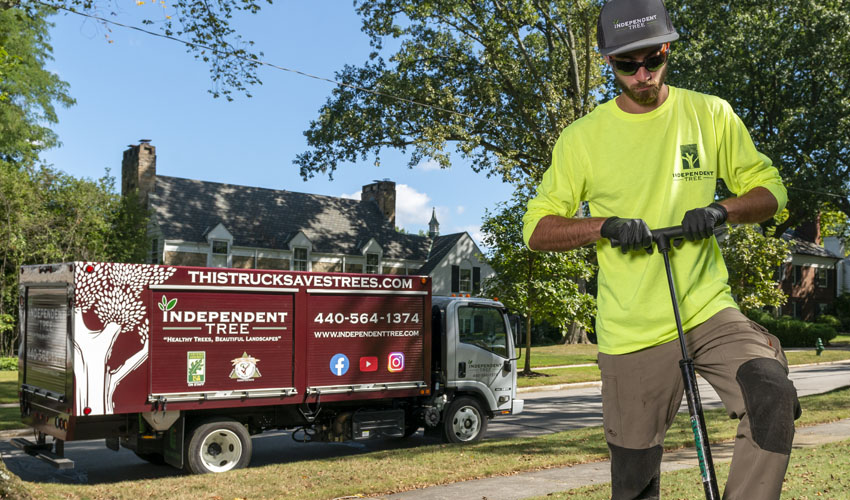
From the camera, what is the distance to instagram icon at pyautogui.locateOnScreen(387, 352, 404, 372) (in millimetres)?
11771

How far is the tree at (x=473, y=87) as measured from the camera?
30.0 m

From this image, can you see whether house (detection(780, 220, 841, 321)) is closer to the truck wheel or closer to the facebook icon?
the truck wheel

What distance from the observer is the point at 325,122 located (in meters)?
32.4

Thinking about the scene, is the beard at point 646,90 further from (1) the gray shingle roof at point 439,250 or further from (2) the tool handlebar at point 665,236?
(1) the gray shingle roof at point 439,250

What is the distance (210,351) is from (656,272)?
26.9 ft

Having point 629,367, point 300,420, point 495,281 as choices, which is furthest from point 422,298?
point 495,281

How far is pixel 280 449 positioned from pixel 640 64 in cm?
1038

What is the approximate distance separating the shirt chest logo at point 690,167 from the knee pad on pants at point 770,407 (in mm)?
713

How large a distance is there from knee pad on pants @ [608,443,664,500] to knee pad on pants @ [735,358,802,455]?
17.1 inches

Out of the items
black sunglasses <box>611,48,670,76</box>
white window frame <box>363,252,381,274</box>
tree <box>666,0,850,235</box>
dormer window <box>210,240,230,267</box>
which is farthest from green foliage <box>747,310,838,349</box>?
black sunglasses <box>611,48,670,76</box>

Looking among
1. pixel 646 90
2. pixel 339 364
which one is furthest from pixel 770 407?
pixel 339 364

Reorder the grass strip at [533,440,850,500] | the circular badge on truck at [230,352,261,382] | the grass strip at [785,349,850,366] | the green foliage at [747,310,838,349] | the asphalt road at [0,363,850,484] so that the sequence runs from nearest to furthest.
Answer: the grass strip at [533,440,850,500] < the asphalt road at [0,363,850,484] < the circular badge on truck at [230,352,261,382] < the grass strip at [785,349,850,366] < the green foliage at [747,310,838,349]

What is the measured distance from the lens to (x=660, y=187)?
2887mm

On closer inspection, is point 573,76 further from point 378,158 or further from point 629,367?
point 629,367
